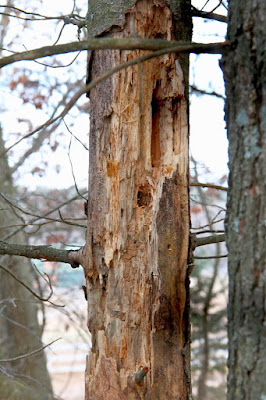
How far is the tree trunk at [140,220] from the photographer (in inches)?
95.1

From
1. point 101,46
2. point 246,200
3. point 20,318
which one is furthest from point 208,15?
point 20,318

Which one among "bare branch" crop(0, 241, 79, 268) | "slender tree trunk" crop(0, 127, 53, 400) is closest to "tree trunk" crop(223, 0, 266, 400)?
"bare branch" crop(0, 241, 79, 268)

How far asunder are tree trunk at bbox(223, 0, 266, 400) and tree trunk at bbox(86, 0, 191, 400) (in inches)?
25.8

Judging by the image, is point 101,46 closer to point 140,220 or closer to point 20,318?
point 140,220

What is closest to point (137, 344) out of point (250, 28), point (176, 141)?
point (176, 141)

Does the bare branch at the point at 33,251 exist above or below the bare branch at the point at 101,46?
below

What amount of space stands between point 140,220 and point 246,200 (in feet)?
2.70

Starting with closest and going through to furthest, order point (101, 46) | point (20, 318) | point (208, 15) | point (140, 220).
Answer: point (101, 46)
point (140, 220)
point (208, 15)
point (20, 318)

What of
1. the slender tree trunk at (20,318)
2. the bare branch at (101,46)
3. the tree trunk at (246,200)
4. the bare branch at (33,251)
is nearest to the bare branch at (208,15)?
the tree trunk at (246,200)

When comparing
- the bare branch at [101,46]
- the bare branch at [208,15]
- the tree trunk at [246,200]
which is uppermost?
the bare branch at [208,15]

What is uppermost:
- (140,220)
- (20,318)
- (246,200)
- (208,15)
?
(208,15)

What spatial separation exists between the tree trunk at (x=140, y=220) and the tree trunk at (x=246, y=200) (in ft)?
2.15

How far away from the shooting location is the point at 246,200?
5.71 ft

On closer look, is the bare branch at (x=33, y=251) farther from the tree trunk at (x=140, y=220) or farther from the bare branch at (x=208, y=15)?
the bare branch at (x=208, y=15)
